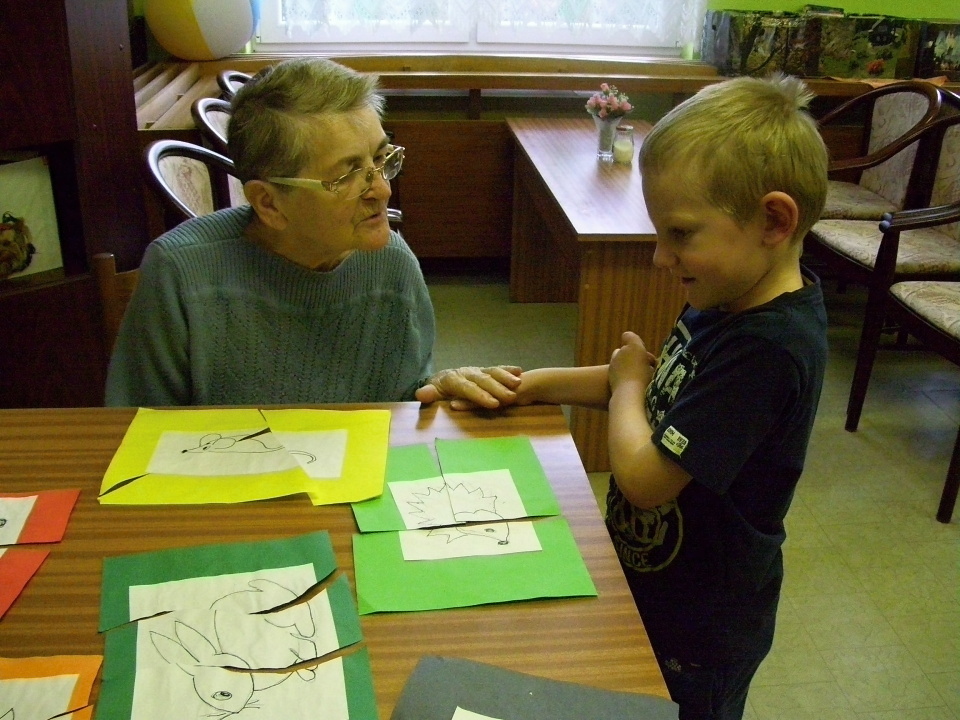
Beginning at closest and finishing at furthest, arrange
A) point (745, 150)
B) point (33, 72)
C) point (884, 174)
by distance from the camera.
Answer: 1. point (745, 150)
2. point (33, 72)
3. point (884, 174)

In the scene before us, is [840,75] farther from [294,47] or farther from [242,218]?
[242,218]

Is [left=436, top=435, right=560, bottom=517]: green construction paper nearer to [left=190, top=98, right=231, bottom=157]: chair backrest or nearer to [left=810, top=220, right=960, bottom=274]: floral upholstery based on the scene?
[left=190, top=98, right=231, bottom=157]: chair backrest

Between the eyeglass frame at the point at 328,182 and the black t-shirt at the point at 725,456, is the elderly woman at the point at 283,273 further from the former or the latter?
the black t-shirt at the point at 725,456

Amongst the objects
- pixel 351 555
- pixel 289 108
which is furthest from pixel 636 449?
pixel 289 108

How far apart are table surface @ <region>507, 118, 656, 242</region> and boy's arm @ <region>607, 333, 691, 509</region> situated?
1037mm

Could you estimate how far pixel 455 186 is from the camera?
13.3 ft

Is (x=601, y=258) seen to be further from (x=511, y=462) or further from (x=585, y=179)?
(x=511, y=462)

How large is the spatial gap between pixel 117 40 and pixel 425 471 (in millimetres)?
1853

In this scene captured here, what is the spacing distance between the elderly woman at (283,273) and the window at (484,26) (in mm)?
2868

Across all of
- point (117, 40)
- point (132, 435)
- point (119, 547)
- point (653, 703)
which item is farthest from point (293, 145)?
point (117, 40)

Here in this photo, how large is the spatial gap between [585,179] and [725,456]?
2125 mm

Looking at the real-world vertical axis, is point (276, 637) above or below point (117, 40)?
below

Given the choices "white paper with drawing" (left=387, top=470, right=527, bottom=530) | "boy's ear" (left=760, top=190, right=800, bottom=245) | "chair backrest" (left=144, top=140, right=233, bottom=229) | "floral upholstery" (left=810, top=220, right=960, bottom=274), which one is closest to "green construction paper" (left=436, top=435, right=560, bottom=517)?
"white paper with drawing" (left=387, top=470, right=527, bottom=530)

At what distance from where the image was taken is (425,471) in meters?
1.15
